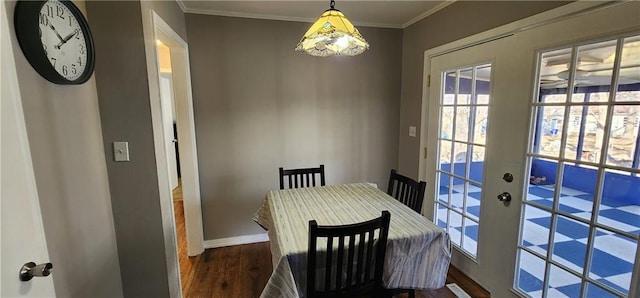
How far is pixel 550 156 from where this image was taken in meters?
1.59

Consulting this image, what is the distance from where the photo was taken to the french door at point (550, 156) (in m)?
1.29

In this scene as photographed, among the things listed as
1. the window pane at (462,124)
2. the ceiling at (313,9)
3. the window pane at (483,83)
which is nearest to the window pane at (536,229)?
the window pane at (462,124)

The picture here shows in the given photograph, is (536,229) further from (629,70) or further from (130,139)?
(130,139)

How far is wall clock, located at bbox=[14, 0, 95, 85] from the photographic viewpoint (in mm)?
1019

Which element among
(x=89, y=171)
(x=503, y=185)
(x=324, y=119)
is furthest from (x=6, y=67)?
(x=503, y=185)

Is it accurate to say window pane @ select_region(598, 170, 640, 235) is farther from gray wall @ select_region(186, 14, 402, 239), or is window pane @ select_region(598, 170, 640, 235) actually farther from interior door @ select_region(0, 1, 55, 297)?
interior door @ select_region(0, 1, 55, 297)

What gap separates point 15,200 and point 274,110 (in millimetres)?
2043

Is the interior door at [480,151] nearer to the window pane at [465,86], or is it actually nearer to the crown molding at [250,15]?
the window pane at [465,86]

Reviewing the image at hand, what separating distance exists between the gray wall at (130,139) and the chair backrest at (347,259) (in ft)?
3.38

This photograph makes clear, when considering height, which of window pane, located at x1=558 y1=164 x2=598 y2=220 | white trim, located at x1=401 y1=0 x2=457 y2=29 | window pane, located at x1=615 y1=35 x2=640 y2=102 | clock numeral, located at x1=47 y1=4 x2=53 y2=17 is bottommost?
window pane, located at x1=558 y1=164 x2=598 y2=220

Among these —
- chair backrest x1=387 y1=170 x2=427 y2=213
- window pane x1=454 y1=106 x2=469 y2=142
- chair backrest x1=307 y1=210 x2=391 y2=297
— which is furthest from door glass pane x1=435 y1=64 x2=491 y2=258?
chair backrest x1=307 y1=210 x2=391 y2=297

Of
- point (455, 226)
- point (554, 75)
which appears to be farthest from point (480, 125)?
point (455, 226)

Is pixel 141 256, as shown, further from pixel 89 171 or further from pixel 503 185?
pixel 503 185

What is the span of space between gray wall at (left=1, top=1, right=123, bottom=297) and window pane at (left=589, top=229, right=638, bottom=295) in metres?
2.53
